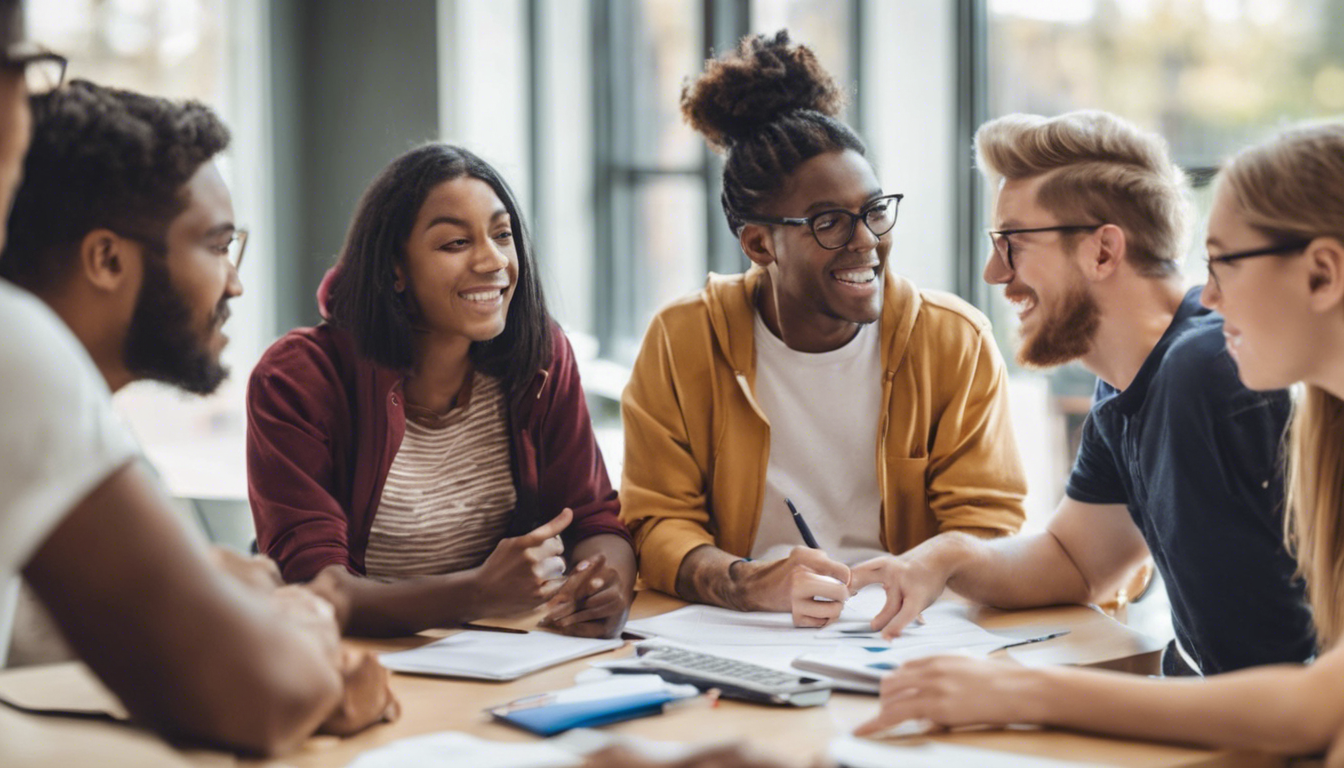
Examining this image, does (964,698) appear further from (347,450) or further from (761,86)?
(761,86)

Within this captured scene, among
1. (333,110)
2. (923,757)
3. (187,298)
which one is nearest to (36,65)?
(187,298)

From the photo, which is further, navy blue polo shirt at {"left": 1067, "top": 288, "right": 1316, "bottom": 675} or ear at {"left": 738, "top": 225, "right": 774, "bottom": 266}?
ear at {"left": 738, "top": 225, "right": 774, "bottom": 266}

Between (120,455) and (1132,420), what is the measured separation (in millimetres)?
1438

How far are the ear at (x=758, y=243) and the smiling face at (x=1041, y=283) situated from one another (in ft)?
1.59

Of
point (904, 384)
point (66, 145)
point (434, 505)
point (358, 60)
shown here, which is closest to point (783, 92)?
point (904, 384)

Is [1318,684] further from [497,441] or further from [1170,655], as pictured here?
[497,441]

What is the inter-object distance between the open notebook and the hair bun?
113 centimetres

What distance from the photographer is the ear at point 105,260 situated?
1479 mm

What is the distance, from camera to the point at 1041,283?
2119mm

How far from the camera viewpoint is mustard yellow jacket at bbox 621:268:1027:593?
234 cm

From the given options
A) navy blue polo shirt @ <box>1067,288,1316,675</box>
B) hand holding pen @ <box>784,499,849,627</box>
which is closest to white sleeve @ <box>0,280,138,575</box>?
hand holding pen @ <box>784,499,849,627</box>

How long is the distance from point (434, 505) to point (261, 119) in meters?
2.92

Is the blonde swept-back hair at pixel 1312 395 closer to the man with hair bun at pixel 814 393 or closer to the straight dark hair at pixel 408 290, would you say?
the man with hair bun at pixel 814 393

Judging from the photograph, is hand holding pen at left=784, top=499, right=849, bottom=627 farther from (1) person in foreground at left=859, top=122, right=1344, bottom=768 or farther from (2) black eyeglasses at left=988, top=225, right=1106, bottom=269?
(2) black eyeglasses at left=988, top=225, right=1106, bottom=269
